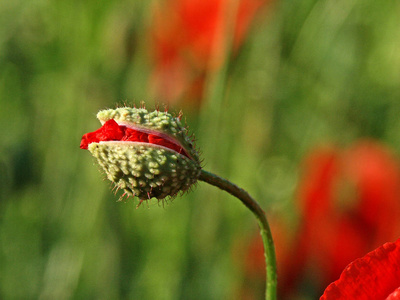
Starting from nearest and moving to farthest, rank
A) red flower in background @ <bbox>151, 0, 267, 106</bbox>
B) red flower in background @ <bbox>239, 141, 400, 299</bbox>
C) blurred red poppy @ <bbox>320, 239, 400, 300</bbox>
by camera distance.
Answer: blurred red poppy @ <bbox>320, 239, 400, 300</bbox>, red flower in background @ <bbox>239, 141, 400, 299</bbox>, red flower in background @ <bbox>151, 0, 267, 106</bbox>

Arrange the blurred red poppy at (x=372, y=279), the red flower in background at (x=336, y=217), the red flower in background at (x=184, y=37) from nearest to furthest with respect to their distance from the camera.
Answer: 1. the blurred red poppy at (x=372, y=279)
2. the red flower in background at (x=336, y=217)
3. the red flower in background at (x=184, y=37)

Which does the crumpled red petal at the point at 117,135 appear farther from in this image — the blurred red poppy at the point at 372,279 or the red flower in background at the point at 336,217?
the red flower in background at the point at 336,217

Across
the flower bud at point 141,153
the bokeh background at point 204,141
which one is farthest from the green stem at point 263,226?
the bokeh background at point 204,141

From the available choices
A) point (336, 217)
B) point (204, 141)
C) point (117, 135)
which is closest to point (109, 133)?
point (117, 135)

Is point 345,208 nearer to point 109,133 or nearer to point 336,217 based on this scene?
point 336,217

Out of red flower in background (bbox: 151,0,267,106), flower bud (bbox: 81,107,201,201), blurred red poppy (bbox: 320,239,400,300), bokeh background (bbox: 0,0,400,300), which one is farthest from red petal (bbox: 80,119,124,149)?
red flower in background (bbox: 151,0,267,106)

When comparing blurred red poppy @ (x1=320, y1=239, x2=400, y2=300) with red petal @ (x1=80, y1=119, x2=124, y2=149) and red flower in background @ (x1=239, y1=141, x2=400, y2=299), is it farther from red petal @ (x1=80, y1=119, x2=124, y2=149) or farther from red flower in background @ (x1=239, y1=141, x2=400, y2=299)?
red flower in background @ (x1=239, y1=141, x2=400, y2=299)

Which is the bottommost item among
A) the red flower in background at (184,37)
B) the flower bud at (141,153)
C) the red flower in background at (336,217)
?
the red flower in background at (336,217)
